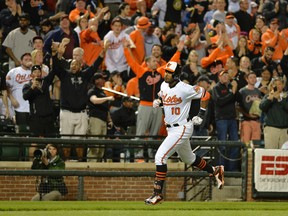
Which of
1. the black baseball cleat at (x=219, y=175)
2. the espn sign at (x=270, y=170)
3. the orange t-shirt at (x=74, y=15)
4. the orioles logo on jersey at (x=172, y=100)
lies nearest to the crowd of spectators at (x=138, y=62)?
the orange t-shirt at (x=74, y=15)

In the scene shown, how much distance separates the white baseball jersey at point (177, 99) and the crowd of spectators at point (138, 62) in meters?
2.96

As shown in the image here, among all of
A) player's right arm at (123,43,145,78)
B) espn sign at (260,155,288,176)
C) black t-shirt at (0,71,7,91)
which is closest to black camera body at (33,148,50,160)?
black t-shirt at (0,71,7,91)

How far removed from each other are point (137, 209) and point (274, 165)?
387 centimetres

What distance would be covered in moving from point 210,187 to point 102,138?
240cm

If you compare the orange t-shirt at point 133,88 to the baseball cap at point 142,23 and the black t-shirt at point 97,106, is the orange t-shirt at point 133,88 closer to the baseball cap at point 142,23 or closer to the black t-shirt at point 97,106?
the black t-shirt at point 97,106

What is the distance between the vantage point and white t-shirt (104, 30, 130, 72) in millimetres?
22391

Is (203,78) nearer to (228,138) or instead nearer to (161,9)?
(228,138)

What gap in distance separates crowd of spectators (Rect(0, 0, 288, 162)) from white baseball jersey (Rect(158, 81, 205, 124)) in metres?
2.96

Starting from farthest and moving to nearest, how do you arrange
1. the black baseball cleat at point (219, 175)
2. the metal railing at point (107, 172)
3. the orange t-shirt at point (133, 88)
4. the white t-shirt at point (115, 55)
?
the white t-shirt at point (115, 55) → the orange t-shirt at point (133, 88) → the metal railing at point (107, 172) → the black baseball cleat at point (219, 175)

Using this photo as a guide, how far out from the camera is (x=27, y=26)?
21375 millimetres

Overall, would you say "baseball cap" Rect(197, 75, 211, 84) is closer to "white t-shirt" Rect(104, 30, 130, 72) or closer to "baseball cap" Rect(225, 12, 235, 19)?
"white t-shirt" Rect(104, 30, 130, 72)

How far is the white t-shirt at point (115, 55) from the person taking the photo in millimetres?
22391
